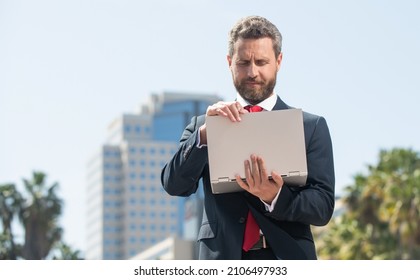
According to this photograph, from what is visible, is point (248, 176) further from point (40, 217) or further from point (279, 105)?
point (40, 217)

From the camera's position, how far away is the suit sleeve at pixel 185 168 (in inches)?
150

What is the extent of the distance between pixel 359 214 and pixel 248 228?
44309mm

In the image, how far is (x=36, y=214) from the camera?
47219 millimetres

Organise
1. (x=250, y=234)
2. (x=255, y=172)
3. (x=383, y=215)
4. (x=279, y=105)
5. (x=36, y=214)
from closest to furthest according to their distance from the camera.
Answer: (x=255, y=172) → (x=250, y=234) → (x=279, y=105) → (x=383, y=215) → (x=36, y=214)

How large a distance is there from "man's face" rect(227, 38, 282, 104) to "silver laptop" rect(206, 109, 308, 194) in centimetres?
28

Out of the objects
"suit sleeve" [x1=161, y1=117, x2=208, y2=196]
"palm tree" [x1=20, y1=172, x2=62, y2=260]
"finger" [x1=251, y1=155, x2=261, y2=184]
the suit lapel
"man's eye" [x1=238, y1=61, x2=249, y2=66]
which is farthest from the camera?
"palm tree" [x1=20, y1=172, x2=62, y2=260]

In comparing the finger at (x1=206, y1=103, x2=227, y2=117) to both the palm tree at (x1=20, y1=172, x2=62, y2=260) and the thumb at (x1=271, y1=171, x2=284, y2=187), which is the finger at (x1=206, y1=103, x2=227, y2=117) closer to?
the thumb at (x1=271, y1=171, x2=284, y2=187)

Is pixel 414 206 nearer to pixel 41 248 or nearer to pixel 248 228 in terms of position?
pixel 41 248

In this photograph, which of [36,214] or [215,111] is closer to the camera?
[215,111]

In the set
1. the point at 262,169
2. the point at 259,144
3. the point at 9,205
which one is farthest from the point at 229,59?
the point at 9,205

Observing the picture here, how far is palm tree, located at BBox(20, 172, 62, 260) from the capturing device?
4569 cm

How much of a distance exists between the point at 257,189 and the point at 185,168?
1.13 feet

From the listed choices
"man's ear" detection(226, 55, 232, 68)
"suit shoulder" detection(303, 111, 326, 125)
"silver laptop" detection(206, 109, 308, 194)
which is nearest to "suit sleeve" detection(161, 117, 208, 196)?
"silver laptop" detection(206, 109, 308, 194)

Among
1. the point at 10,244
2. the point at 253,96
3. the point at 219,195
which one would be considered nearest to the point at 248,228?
the point at 219,195
